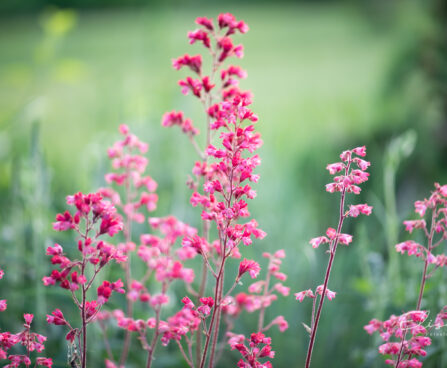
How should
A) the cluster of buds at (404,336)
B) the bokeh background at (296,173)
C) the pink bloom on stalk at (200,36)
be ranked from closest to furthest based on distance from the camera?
the cluster of buds at (404,336) → the pink bloom on stalk at (200,36) → the bokeh background at (296,173)

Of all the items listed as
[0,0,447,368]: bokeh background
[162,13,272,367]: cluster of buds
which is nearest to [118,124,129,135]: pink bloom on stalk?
[162,13,272,367]: cluster of buds

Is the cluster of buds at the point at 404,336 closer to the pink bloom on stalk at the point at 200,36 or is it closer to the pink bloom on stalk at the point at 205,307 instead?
the pink bloom on stalk at the point at 205,307

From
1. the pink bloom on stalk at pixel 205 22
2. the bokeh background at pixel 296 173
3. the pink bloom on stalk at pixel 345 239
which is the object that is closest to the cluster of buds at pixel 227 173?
the pink bloom on stalk at pixel 205 22

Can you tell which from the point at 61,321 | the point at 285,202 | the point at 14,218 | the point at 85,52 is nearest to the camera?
the point at 61,321

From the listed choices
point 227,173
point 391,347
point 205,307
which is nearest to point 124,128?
point 227,173

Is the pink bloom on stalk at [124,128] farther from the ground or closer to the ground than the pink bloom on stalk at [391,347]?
farther from the ground

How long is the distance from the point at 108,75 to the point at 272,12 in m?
6.56

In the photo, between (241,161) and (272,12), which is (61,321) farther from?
(272,12)

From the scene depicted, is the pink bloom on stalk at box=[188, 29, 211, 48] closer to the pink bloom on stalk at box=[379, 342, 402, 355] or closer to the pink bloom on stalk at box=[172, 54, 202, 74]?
the pink bloom on stalk at box=[172, 54, 202, 74]

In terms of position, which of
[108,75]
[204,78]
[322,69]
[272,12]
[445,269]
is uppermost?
[272,12]

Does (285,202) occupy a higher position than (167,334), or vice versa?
(285,202)

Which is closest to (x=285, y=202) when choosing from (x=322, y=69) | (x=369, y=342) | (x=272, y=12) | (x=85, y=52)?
(x=369, y=342)

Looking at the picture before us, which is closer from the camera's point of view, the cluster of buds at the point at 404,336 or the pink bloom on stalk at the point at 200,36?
the cluster of buds at the point at 404,336

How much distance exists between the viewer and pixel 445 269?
1.21m
